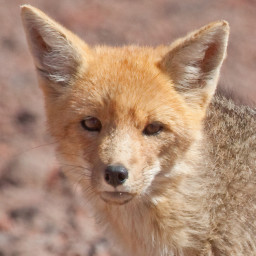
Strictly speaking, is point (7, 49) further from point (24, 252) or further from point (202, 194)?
point (202, 194)

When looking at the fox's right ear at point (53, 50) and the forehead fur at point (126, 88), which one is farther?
the fox's right ear at point (53, 50)

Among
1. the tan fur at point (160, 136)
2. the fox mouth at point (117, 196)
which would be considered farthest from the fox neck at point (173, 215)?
the fox mouth at point (117, 196)

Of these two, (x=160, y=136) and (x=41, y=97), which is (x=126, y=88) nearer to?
(x=160, y=136)

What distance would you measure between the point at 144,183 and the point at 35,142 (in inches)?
170

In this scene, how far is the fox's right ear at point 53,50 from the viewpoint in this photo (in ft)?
18.9

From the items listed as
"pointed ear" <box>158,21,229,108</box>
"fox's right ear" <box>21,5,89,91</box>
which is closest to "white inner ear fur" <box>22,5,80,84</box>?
"fox's right ear" <box>21,5,89,91</box>

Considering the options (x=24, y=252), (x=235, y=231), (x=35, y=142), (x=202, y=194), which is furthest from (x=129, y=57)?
(x=35, y=142)

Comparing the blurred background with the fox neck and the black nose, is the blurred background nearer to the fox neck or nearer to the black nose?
the fox neck

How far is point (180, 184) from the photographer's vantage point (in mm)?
5832

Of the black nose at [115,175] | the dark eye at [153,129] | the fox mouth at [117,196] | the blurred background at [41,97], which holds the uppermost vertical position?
the dark eye at [153,129]

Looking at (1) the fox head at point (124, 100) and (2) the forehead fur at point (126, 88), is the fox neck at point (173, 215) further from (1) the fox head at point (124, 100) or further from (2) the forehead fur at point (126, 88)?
(2) the forehead fur at point (126, 88)

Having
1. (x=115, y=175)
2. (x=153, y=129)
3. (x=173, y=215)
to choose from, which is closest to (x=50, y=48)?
(x=153, y=129)

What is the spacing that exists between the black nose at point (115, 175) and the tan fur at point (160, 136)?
0.95 ft

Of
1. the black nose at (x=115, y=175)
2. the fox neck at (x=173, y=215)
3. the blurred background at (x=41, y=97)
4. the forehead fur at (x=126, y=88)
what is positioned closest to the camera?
the black nose at (x=115, y=175)
